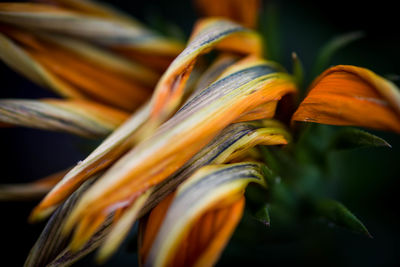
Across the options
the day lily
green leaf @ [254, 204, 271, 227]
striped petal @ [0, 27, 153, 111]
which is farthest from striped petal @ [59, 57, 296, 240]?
striped petal @ [0, 27, 153, 111]

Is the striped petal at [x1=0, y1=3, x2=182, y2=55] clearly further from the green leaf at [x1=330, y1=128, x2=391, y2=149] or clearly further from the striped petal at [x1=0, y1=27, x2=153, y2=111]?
the green leaf at [x1=330, y1=128, x2=391, y2=149]

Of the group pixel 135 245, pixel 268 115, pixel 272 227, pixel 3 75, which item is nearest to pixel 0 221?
pixel 3 75

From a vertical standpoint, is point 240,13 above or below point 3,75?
above

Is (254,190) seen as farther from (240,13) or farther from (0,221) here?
(0,221)

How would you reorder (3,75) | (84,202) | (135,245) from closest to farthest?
(84,202)
(135,245)
(3,75)

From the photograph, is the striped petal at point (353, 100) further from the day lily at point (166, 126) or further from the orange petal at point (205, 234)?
the orange petal at point (205, 234)

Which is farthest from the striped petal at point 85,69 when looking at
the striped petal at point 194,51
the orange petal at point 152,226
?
the orange petal at point 152,226
